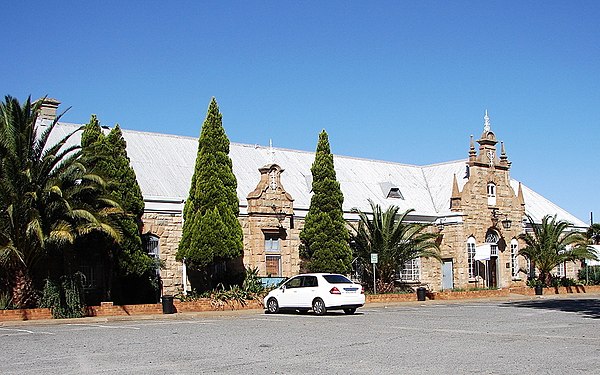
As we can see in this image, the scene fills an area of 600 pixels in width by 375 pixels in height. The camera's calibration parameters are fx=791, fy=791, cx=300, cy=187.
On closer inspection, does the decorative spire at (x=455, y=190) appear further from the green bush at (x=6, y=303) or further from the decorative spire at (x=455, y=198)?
the green bush at (x=6, y=303)

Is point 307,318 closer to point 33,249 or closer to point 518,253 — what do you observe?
point 33,249

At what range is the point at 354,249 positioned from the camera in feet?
129

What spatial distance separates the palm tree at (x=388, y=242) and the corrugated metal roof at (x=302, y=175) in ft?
9.93

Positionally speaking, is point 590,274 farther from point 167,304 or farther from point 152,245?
point 167,304

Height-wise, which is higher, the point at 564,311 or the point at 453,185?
the point at 453,185

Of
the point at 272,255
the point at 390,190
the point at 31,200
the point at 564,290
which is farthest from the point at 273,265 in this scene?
the point at 564,290

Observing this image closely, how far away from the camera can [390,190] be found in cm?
4541

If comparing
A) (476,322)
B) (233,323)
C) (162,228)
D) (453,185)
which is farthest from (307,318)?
(453,185)

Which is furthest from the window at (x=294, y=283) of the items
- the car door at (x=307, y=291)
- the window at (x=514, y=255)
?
the window at (x=514, y=255)

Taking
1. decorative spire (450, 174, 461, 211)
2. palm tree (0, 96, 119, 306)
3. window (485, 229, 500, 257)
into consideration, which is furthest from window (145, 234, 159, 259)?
window (485, 229, 500, 257)

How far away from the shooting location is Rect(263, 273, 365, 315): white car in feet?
85.6

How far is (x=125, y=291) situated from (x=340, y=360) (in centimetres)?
1854

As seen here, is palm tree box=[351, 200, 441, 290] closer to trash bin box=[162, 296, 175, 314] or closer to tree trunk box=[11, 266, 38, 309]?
trash bin box=[162, 296, 175, 314]

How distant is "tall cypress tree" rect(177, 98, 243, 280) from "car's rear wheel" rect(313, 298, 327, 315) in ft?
20.7
